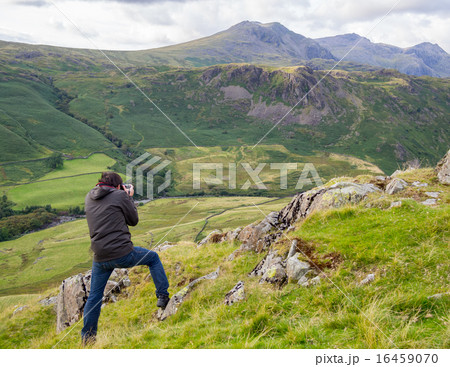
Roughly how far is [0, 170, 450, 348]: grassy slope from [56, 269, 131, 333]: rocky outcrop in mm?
1075

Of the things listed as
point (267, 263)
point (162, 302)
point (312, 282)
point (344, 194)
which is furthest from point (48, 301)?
point (344, 194)

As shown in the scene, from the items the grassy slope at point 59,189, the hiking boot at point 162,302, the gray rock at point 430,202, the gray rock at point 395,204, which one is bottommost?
the grassy slope at point 59,189

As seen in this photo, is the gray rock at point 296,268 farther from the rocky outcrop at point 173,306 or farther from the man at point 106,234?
the man at point 106,234

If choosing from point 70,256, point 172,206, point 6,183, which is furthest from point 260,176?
point 6,183

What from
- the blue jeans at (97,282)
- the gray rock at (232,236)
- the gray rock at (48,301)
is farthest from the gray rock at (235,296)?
the gray rock at (48,301)

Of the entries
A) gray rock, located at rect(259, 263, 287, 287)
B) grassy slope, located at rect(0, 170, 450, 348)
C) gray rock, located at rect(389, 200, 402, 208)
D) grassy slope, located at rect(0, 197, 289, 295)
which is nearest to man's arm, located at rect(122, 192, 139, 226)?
grassy slope, located at rect(0, 170, 450, 348)

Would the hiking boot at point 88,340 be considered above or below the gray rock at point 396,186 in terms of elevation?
below

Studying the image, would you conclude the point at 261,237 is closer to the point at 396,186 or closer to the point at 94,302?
the point at 396,186

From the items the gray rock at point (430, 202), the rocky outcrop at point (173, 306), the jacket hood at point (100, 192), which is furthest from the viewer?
the gray rock at point (430, 202)

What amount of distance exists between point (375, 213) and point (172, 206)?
134 meters

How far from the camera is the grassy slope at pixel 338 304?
5000 millimetres

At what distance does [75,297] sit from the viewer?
1103 centimetres

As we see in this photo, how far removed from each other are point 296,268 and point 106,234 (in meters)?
5.32
